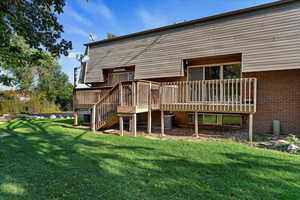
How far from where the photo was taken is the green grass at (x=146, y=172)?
2.52 metres

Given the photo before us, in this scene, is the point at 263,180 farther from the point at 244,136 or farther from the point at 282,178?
the point at 244,136

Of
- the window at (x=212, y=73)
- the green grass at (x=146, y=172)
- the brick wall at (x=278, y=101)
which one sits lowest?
the green grass at (x=146, y=172)

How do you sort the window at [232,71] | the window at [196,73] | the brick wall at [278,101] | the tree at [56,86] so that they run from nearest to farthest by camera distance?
the brick wall at [278,101]
the window at [232,71]
the window at [196,73]
the tree at [56,86]

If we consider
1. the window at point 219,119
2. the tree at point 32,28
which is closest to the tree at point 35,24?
the tree at point 32,28

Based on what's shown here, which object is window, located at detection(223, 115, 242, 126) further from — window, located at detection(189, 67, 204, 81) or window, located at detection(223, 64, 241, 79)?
window, located at detection(189, 67, 204, 81)

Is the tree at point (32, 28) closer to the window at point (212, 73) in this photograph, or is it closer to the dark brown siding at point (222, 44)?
the dark brown siding at point (222, 44)

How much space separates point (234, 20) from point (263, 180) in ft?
20.7

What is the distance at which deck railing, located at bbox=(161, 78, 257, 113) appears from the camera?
19.3 ft

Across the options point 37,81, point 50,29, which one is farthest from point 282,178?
point 37,81

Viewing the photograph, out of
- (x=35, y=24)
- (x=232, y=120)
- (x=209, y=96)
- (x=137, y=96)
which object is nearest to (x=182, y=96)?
(x=209, y=96)

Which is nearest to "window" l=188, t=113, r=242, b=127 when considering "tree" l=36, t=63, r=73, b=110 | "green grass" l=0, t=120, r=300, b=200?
"green grass" l=0, t=120, r=300, b=200

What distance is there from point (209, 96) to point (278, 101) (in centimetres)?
273

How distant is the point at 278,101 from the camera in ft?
21.3

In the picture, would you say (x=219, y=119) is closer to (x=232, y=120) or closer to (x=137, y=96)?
(x=232, y=120)
